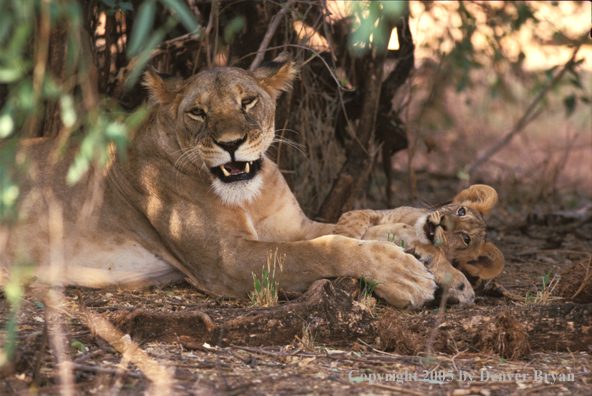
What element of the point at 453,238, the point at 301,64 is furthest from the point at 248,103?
the point at 453,238

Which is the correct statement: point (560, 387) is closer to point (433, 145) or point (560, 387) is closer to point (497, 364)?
point (497, 364)

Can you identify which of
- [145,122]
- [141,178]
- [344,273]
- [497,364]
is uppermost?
[145,122]

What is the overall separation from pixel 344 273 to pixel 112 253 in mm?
1718

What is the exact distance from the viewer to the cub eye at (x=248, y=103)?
13.0 ft

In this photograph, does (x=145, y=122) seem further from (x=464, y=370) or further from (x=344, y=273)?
(x=464, y=370)

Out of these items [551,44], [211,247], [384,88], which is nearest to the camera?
[211,247]

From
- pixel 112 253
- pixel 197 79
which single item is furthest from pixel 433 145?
pixel 112 253

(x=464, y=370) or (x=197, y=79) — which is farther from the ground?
(x=197, y=79)

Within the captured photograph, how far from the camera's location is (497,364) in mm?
2754

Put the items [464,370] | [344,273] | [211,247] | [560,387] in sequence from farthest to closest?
[211,247]
[344,273]
[464,370]
[560,387]

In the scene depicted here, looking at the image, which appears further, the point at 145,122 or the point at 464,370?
the point at 145,122

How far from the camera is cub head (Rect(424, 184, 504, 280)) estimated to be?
3.92 m

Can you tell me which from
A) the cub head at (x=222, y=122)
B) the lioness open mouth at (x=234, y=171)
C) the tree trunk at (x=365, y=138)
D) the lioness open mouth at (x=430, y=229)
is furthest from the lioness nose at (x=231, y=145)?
the tree trunk at (x=365, y=138)

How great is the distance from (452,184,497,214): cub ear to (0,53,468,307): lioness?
935 millimetres
